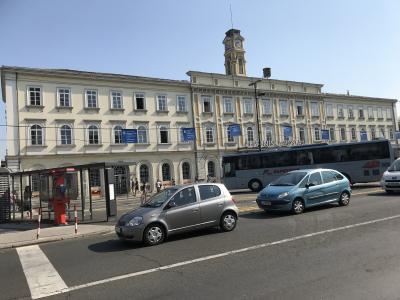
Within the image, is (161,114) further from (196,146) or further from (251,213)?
(251,213)

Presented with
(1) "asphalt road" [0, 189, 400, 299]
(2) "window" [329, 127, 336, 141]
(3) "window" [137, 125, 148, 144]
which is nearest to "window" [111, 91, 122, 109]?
(3) "window" [137, 125, 148, 144]

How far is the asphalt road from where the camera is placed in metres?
6.05

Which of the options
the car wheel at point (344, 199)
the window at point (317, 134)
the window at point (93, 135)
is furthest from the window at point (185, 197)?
the window at point (317, 134)

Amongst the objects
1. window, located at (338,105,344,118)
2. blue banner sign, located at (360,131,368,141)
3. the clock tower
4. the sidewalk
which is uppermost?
the clock tower

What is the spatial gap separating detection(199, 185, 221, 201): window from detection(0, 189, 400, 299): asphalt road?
108 centimetres

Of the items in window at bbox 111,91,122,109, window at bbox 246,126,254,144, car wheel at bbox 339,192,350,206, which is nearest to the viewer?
car wheel at bbox 339,192,350,206

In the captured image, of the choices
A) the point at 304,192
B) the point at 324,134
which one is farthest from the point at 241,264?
the point at 324,134

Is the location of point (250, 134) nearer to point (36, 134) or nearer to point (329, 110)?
point (329, 110)

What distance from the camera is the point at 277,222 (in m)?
12.8

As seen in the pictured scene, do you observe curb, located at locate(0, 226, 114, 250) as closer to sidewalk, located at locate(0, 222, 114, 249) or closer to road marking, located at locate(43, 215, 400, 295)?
sidewalk, located at locate(0, 222, 114, 249)

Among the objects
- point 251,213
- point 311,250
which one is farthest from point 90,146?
point 311,250

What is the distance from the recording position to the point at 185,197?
11148mm

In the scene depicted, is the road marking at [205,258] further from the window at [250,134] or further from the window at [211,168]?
the window at [250,134]

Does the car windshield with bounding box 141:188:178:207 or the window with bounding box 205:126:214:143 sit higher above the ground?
the window with bounding box 205:126:214:143
